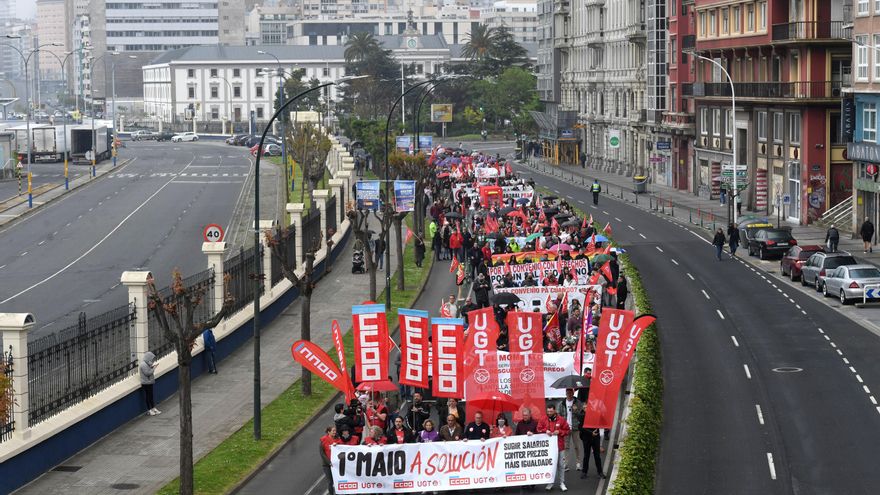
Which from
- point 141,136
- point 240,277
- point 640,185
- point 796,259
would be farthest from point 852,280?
point 141,136

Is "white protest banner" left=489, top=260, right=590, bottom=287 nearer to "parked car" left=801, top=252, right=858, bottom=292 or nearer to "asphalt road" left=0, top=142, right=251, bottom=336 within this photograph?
"parked car" left=801, top=252, right=858, bottom=292

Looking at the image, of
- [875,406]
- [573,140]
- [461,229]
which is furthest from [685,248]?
[573,140]

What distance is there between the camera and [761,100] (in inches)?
3164

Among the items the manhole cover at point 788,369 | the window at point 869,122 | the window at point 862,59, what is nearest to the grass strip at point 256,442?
the manhole cover at point 788,369

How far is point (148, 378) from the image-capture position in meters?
33.2

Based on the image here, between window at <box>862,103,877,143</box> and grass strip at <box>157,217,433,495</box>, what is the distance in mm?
33992

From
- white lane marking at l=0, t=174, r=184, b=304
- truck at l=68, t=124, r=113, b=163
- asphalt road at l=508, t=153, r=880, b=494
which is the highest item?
truck at l=68, t=124, r=113, b=163

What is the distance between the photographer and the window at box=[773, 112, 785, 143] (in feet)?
261

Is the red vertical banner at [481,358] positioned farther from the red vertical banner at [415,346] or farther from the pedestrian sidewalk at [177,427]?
the pedestrian sidewalk at [177,427]

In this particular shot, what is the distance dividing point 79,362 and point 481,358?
8.25 meters

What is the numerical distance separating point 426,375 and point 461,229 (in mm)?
34035

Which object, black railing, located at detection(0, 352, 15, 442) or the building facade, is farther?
the building facade

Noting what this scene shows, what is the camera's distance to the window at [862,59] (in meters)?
65.4

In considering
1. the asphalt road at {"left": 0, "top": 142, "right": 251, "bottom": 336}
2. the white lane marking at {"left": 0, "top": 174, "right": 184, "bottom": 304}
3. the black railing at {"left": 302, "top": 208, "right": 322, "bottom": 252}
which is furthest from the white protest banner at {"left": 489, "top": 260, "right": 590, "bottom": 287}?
the white lane marking at {"left": 0, "top": 174, "right": 184, "bottom": 304}
